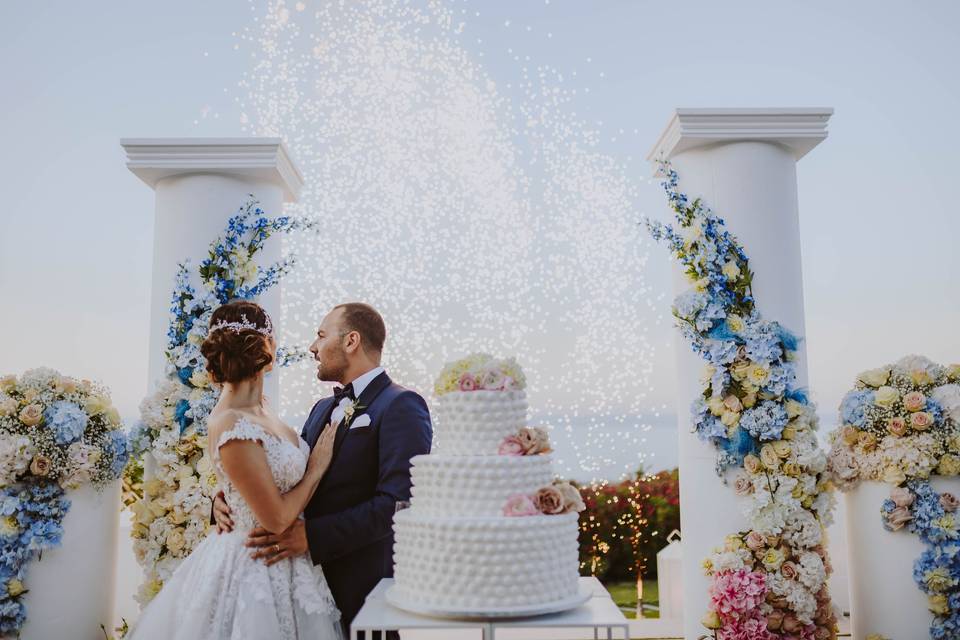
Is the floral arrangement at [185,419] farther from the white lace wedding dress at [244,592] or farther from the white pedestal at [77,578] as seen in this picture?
the white lace wedding dress at [244,592]

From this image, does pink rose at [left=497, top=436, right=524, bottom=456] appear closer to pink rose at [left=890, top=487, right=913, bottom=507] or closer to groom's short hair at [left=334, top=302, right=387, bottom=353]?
groom's short hair at [left=334, top=302, right=387, bottom=353]

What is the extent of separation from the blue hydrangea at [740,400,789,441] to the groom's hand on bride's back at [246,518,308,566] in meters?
2.21

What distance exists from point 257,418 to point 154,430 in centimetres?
151

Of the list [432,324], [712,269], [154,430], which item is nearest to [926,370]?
[712,269]

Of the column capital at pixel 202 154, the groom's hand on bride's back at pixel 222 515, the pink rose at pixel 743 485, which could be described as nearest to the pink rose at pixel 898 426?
the pink rose at pixel 743 485

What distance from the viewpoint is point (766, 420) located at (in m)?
3.77

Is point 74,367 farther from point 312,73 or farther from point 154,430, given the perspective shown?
point 312,73

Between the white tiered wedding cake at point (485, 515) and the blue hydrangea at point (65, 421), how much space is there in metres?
2.14

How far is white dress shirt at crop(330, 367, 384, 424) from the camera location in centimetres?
324

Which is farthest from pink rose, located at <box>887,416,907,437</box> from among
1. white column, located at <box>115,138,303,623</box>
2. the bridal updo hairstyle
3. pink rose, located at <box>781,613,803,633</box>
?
white column, located at <box>115,138,303,623</box>

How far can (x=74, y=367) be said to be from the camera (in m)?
4.30

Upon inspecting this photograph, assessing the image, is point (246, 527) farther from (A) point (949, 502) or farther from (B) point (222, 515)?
(A) point (949, 502)

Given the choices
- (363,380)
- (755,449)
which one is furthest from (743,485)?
(363,380)

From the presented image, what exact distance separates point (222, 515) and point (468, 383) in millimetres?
1142
